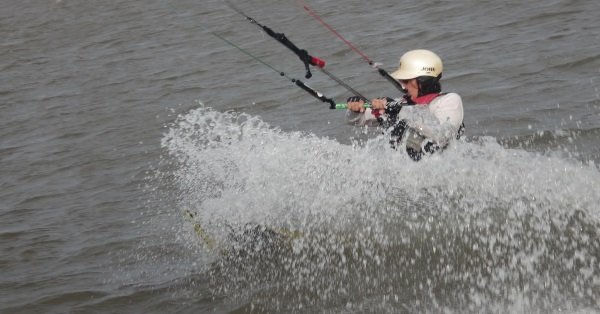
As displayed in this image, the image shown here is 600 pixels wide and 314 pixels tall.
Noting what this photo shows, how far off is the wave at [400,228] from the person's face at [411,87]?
0.52 m

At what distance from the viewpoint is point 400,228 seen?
337 inches

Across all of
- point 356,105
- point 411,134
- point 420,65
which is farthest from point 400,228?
point 420,65

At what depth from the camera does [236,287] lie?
821 cm

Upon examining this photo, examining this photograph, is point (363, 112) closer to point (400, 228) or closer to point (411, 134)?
point (411, 134)

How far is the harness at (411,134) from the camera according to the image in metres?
8.58

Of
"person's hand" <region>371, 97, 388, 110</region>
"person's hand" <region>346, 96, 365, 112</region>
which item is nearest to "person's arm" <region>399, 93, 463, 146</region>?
"person's hand" <region>371, 97, 388, 110</region>

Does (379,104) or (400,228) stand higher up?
(379,104)

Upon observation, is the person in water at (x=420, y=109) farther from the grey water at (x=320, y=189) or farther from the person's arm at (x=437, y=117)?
the grey water at (x=320, y=189)

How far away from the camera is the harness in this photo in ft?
28.1

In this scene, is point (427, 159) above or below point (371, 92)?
above

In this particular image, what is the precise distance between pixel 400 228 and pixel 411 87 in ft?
4.35

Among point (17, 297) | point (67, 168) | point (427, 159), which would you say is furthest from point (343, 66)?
point (17, 297)

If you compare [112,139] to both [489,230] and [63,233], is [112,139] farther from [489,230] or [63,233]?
[489,230]

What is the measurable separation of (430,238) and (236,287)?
1.81m
